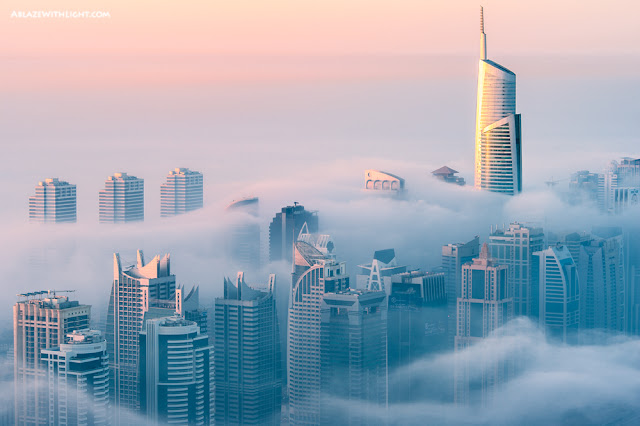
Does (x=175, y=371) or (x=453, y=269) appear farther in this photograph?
(x=453, y=269)

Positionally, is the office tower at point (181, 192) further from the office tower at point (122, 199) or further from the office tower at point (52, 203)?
the office tower at point (52, 203)

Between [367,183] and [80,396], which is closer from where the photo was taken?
[80,396]

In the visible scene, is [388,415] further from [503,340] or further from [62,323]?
[62,323]

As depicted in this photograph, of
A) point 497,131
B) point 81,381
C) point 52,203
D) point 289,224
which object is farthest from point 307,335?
point 497,131

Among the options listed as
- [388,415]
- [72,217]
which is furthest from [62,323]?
[72,217]

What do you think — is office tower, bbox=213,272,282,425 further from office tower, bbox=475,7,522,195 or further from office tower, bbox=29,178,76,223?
office tower, bbox=475,7,522,195

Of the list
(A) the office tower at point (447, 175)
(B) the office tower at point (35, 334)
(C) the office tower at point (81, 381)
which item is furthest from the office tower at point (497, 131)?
(C) the office tower at point (81, 381)

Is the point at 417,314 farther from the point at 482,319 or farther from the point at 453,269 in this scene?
the point at 453,269
